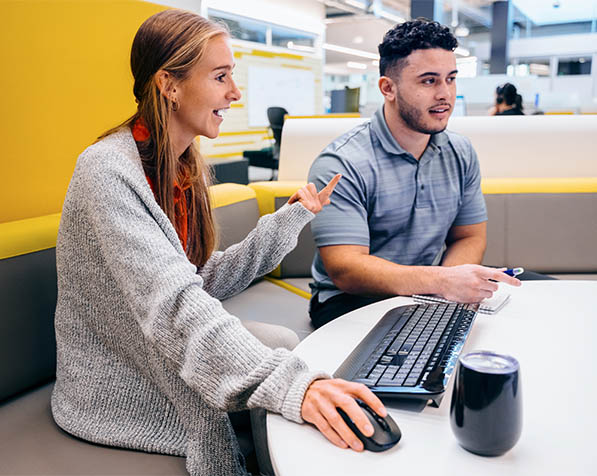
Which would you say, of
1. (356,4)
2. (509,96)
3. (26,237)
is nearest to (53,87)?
(26,237)

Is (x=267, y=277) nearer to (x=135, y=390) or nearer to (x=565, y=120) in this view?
(x=135, y=390)

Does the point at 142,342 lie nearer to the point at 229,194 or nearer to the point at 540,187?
the point at 229,194

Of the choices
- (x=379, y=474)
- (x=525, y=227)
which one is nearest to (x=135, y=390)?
(x=379, y=474)

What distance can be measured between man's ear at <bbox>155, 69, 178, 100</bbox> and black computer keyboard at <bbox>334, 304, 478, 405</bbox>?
66cm

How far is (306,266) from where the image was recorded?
2299mm

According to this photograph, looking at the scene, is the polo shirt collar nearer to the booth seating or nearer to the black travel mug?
the booth seating

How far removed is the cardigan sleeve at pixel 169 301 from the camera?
796 millimetres

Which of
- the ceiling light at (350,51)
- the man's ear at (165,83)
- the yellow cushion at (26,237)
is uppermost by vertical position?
the ceiling light at (350,51)

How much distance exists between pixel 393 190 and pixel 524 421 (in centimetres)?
99

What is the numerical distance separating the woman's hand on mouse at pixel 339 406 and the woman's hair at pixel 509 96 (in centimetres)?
575

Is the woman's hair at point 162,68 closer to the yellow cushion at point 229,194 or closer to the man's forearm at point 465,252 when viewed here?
the yellow cushion at point 229,194

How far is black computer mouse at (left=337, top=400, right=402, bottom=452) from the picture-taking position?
2.20 ft

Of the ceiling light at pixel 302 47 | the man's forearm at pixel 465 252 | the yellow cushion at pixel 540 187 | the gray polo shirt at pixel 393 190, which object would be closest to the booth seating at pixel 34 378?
the gray polo shirt at pixel 393 190

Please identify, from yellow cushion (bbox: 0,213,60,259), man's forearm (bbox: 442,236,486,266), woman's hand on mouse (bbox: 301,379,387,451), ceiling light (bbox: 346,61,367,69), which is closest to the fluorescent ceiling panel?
ceiling light (bbox: 346,61,367,69)
